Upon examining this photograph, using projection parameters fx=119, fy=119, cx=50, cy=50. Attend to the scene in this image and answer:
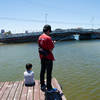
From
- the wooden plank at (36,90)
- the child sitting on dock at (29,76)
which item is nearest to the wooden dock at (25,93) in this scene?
the wooden plank at (36,90)

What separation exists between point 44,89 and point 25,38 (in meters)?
42.4

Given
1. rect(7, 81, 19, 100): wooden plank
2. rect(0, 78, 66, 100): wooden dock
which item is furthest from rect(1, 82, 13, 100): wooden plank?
rect(7, 81, 19, 100): wooden plank

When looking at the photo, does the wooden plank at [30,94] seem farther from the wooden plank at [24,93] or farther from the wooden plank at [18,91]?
the wooden plank at [18,91]

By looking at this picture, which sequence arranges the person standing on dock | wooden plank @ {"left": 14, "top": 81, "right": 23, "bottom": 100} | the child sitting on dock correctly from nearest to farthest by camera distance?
the person standing on dock < wooden plank @ {"left": 14, "top": 81, "right": 23, "bottom": 100} < the child sitting on dock

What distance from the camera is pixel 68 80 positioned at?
20.2 ft

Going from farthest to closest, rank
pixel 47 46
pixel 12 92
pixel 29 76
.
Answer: pixel 29 76, pixel 12 92, pixel 47 46

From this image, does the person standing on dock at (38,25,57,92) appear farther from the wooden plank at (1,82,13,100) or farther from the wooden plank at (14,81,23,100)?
the wooden plank at (1,82,13,100)

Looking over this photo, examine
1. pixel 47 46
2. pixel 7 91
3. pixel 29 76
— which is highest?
pixel 47 46

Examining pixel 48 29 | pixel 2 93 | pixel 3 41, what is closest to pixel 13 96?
pixel 2 93

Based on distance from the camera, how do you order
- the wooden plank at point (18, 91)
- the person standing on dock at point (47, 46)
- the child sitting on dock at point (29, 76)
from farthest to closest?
the child sitting on dock at point (29, 76), the wooden plank at point (18, 91), the person standing on dock at point (47, 46)

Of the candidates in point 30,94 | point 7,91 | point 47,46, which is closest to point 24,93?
point 30,94

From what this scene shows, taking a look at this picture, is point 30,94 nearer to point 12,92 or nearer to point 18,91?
point 18,91

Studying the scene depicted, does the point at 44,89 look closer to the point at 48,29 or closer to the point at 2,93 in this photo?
the point at 2,93

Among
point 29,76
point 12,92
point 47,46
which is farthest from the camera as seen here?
point 29,76
